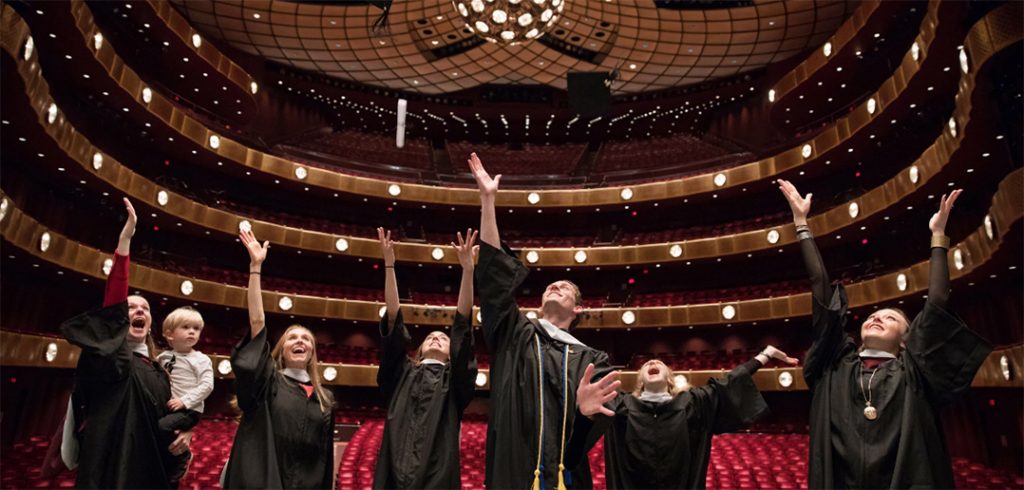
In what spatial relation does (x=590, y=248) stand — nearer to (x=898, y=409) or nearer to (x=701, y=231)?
(x=701, y=231)

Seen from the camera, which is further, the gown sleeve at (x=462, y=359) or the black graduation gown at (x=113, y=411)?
the gown sleeve at (x=462, y=359)

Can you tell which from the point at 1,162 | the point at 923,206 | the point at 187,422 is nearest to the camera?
the point at 187,422

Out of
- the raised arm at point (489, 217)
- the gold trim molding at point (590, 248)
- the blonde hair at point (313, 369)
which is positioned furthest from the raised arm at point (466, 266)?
the gold trim molding at point (590, 248)

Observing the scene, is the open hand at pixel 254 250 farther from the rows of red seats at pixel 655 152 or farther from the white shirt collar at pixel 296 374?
the rows of red seats at pixel 655 152

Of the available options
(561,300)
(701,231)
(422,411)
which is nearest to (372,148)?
(701,231)

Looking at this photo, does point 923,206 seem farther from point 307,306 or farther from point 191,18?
point 191,18

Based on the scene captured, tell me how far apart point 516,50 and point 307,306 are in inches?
488

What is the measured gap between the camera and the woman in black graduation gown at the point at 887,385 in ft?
11.2

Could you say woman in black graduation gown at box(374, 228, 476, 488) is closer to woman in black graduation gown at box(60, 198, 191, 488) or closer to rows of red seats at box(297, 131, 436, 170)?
woman in black graduation gown at box(60, 198, 191, 488)

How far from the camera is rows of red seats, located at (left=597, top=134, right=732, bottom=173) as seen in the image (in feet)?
86.6

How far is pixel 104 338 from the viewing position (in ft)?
11.5

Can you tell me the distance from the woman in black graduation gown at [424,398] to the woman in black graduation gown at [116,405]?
1.27 meters

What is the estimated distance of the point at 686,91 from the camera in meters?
26.7

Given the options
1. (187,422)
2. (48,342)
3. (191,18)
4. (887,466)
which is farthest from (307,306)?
(887,466)
